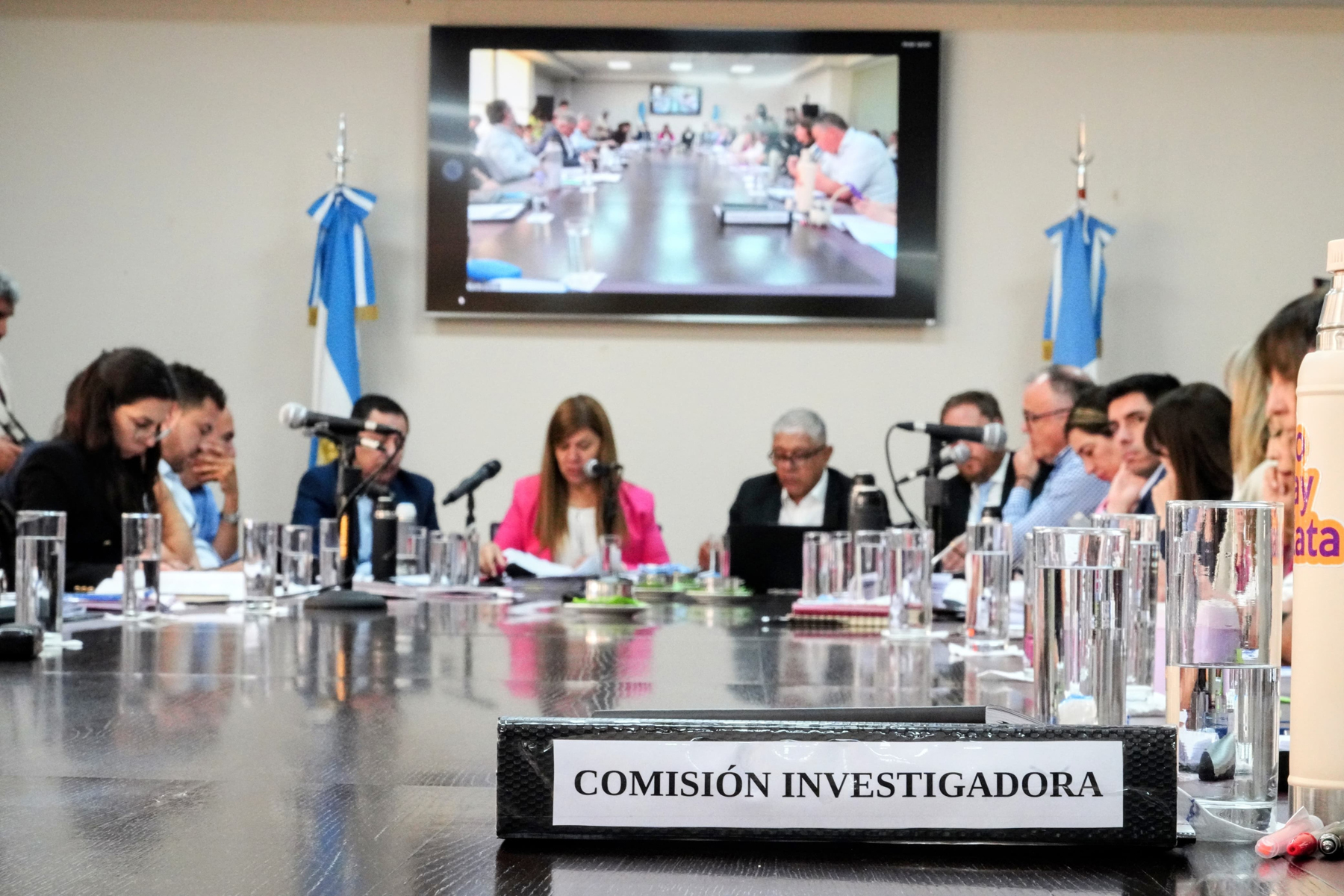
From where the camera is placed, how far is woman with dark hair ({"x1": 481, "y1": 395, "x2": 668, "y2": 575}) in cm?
442

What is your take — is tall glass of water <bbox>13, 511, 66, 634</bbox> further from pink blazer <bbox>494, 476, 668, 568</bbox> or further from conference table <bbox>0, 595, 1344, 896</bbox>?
pink blazer <bbox>494, 476, 668, 568</bbox>

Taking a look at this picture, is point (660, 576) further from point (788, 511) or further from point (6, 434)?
point (6, 434)

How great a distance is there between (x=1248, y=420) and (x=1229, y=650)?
72.4 inches

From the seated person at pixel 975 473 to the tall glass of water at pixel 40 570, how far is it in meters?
3.18

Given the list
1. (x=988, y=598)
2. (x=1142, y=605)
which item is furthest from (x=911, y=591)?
(x=1142, y=605)

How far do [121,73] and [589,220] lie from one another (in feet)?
6.37

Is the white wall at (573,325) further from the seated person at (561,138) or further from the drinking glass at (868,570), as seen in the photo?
the drinking glass at (868,570)

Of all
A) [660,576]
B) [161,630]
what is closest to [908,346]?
[660,576]

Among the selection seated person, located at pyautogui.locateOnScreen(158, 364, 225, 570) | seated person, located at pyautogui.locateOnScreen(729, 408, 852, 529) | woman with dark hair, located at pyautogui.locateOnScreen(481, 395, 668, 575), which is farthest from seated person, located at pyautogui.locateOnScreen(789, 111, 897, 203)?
seated person, located at pyautogui.locateOnScreen(158, 364, 225, 570)

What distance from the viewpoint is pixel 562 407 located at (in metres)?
4.45

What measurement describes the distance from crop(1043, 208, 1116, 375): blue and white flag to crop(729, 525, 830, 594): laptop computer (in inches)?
87.0

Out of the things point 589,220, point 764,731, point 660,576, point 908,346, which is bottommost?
point 660,576

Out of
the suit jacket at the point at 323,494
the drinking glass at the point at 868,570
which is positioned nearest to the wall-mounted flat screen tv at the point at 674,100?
the suit jacket at the point at 323,494

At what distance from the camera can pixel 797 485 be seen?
189 inches
